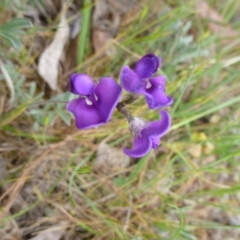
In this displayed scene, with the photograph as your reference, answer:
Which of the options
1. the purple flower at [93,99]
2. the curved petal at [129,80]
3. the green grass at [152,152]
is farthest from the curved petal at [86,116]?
the green grass at [152,152]

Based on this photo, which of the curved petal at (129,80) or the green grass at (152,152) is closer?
the curved petal at (129,80)

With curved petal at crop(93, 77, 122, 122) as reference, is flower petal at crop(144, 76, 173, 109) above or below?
below

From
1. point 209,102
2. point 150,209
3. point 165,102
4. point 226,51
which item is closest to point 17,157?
point 150,209

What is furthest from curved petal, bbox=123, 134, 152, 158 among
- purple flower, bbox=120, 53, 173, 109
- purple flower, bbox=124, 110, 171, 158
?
purple flower, bbox=120, 53, 173, 109

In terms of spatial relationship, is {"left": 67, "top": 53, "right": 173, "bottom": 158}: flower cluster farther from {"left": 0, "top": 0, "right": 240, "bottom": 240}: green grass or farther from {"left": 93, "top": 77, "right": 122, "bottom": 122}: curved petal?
{"left": 0, "top": 0, "right": 240, "bottom": 240}: green grass

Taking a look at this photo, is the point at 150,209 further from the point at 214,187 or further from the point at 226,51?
the point at 226,51

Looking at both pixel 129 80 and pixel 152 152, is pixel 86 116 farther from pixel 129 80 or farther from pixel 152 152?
pixel 152 152

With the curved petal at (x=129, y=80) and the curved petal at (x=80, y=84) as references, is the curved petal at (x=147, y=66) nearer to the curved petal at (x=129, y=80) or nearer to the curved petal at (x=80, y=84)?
the curved petal at (x=129, y=80)
